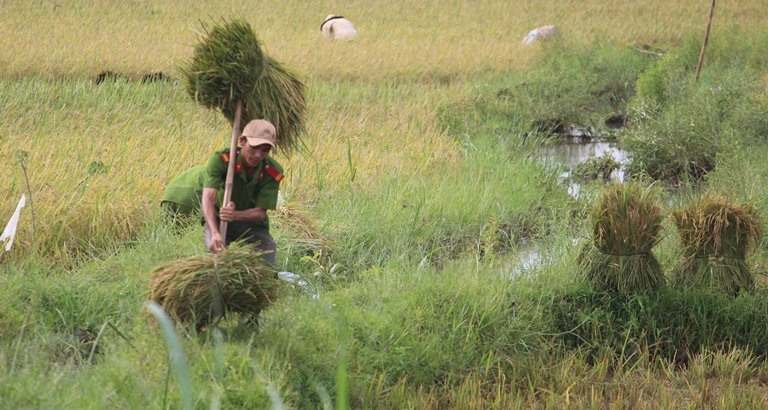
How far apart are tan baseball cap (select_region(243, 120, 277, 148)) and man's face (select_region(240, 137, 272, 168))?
0.03m

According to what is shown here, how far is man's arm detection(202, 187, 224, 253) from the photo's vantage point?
12.2 feet

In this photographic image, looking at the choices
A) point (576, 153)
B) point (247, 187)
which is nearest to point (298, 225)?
point (247, 187)

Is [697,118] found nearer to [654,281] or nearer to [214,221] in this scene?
[654,281]

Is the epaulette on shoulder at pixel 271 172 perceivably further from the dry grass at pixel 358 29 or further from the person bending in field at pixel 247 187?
the dry grass at pixel 358 29

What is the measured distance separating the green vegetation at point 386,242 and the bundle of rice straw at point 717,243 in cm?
5

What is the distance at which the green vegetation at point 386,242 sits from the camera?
12.3 ft

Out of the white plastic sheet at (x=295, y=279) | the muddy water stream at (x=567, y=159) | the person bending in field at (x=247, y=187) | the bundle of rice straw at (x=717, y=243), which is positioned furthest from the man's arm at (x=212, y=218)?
the bundle of rice straw at (x=717, y=243)

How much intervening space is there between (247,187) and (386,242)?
1.89 m

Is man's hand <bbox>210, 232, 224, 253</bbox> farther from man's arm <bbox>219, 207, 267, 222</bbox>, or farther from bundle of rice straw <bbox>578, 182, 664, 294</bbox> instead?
bundle of rice straw <bbox>578, 182, 664, 294</bbox>

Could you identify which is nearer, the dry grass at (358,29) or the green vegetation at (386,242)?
the green vegetation at (386,242)

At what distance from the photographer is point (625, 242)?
4805 mm

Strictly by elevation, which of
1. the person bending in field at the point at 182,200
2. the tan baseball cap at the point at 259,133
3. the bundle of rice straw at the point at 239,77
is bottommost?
the person bending in field at the point at 182,200

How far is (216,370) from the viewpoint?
3.36 meters

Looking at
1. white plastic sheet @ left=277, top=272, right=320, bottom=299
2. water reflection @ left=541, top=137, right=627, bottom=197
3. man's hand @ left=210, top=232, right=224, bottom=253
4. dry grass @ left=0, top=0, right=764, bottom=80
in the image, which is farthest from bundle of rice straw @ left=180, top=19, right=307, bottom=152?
dry grass @ left=0, top=0, right=764, bottom=80
